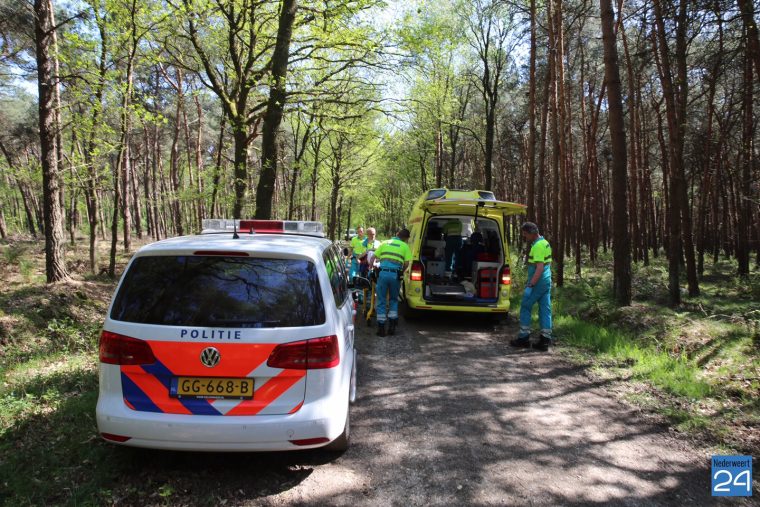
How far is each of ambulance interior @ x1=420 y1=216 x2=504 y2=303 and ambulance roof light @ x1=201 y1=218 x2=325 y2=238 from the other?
391 centimetres

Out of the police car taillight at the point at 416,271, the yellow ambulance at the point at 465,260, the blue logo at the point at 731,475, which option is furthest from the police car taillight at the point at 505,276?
the blue logo at the point at 731,475

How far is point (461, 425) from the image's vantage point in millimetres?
4297

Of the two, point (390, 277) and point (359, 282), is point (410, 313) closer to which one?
point (390, 277)

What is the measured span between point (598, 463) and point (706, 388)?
8.11 feet

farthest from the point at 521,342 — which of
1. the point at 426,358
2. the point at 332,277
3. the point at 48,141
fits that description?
the point at 48,141

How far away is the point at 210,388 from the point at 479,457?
2276mm

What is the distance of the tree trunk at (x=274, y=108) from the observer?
9352mm

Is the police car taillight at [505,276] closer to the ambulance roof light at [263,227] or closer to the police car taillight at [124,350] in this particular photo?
the ambulance roof light at [263,227]

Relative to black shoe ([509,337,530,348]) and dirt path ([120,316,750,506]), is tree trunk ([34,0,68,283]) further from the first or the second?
black shoe ([509,337,530,348])

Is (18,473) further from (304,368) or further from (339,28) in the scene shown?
(339,28)

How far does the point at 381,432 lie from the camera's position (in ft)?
13.5

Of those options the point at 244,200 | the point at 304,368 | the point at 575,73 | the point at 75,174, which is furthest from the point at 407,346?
the point at 575,73

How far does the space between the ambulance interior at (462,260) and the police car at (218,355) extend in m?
5.69

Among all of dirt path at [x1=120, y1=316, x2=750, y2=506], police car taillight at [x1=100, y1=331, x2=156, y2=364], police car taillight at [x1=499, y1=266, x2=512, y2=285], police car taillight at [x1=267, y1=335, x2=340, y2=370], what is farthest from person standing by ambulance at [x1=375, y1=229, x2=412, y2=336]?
police car taillight at [x1=100, y1=331, x2=156, y2=364]
